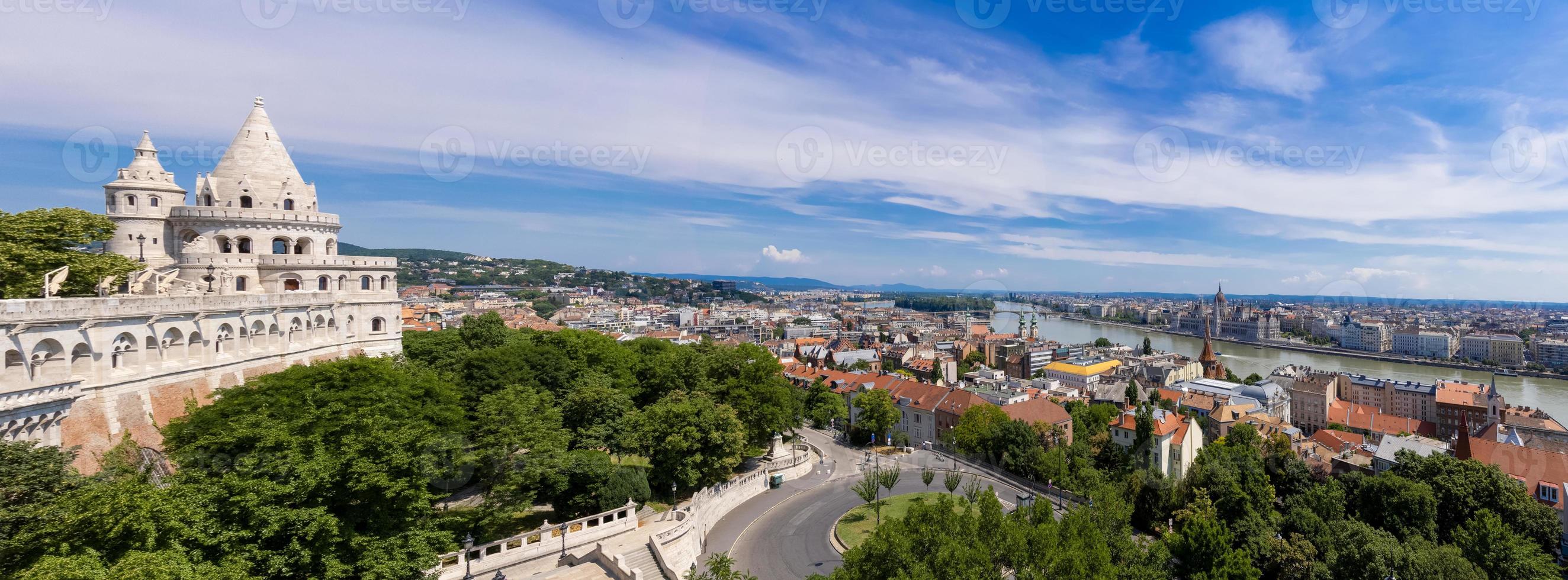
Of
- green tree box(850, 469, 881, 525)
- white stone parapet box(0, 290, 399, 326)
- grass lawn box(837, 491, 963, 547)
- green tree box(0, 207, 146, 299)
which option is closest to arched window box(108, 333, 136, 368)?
white stone parapet box(0, 290, 399, 326)

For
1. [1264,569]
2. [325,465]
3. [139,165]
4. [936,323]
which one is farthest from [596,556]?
[936,323]

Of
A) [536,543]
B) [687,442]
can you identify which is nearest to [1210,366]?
[687,442]

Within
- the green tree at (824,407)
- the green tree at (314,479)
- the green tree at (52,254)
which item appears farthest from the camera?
the green tree at (824,407)

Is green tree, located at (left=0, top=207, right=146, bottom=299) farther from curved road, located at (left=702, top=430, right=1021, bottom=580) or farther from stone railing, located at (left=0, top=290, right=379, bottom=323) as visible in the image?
curved road, located at (left=702, top=430, right=1021, bottom=580)

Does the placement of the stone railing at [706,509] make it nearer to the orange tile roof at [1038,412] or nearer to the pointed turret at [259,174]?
the orange tile roof at [1038,412]

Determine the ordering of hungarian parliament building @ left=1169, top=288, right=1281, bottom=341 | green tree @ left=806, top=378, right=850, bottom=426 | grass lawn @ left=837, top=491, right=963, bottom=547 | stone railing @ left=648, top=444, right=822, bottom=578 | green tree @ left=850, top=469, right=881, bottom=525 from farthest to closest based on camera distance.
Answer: hungarian parliament building @ left=1169, top=288, right=1281, bottom=341 < green tree @ left=806, top=378, right=850, bottom=426 < green tree @ left=850, top=469, right=881, bottom=525 < grass lawn @ left=837, top=491, right=963, bottom=547 < stone railing @ left=648, top=444, right=822, bottom=578

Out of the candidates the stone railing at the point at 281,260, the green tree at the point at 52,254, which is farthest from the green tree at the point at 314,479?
the stone railing at the point at 281,260
